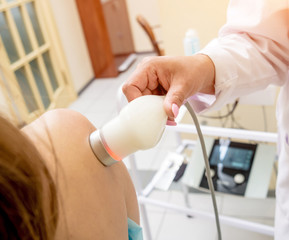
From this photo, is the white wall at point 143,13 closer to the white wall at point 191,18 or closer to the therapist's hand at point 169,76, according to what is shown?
the white wall at point 191,18

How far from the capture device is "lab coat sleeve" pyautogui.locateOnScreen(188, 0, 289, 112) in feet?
2.41

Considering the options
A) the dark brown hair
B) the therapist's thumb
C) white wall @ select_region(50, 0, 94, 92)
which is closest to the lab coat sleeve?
the therapist's thumb

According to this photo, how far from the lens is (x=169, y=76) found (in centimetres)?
71

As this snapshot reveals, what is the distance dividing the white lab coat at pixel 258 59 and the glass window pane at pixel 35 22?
102 inches

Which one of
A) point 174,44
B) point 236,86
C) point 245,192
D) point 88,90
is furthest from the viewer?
point 88,90

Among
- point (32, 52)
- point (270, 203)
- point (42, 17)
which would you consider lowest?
point (270, 203)

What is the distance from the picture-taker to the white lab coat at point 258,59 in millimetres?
739

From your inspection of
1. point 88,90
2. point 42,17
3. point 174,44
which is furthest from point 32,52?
point 174,44

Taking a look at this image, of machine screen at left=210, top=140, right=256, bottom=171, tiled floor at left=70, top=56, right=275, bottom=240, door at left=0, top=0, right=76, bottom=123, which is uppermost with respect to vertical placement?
door at left=0, top=0, right=76, bottom=123

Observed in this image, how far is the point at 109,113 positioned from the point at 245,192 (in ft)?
6.47

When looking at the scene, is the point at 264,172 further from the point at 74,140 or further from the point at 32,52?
the point at 32,52

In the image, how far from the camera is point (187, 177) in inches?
55.1

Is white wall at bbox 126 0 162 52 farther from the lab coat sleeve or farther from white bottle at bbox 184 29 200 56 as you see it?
the lab coat sleeve

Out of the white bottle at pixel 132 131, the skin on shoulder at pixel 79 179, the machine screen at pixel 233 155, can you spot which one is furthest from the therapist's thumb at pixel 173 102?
the machine screen at pixel 233 155
